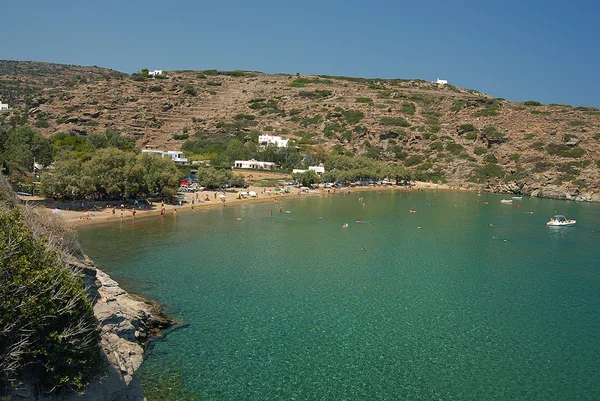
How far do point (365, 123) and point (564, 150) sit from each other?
47.6m

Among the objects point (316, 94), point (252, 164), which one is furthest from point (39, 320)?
point (316, 94)

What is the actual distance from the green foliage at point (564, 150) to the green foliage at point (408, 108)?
40.9m

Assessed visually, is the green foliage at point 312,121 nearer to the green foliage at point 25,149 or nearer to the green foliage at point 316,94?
the green foliage at point 316,94

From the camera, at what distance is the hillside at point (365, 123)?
324 feet

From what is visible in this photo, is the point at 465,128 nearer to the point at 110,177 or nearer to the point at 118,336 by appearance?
the point at 110,177

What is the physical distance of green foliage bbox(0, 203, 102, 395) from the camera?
33.0ft

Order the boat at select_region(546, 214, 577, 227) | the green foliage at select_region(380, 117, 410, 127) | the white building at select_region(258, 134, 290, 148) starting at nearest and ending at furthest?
the boat at select_region(546, 214, 577, 227) → the white building at select_region(258, 134, 290, 148) → the green foliage at select_region(380, 117, 410, 127)

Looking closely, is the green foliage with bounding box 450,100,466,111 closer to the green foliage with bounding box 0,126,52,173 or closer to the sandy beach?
the sandy beach

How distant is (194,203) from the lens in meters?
55.5

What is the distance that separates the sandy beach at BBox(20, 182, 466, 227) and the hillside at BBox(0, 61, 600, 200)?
20889 mm

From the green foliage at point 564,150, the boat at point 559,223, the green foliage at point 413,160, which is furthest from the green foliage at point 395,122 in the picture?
the boat at point 559,223

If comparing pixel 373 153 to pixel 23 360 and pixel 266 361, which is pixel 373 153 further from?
pixel 23 360

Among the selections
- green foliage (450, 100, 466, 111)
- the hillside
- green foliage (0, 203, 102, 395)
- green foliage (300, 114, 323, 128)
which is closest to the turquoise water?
green foliage (0, 203, 102, 395)

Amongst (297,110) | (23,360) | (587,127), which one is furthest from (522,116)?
(23,360)
